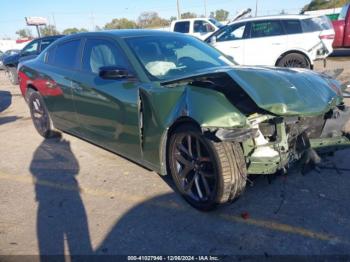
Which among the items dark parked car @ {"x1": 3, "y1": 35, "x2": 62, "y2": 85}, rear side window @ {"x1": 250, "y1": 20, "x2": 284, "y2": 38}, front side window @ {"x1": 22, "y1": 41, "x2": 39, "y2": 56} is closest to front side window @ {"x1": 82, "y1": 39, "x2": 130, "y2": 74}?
rear side window @ {"x1": 250, "y1": 20, "x2": 284, "y2": 38}

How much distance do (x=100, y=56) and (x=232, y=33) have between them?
7186 millimetres

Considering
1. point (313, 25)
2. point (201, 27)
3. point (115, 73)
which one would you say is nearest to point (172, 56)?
point (115, 73)

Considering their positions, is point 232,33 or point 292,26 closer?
point 292,26

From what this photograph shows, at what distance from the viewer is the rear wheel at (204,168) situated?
3.01 metres

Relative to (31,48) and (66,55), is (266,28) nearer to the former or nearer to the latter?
(66,55)

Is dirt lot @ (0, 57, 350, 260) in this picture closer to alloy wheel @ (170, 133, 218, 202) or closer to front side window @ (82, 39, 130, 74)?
alloy wheel @ (170, 133, 218, 202)

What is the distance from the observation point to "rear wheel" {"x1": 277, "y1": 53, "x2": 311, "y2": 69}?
970cm

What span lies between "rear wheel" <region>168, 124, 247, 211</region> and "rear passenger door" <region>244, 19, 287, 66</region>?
7.46m

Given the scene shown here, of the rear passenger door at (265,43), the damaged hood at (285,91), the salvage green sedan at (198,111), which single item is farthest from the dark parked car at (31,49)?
the damaged hood at (285,91)

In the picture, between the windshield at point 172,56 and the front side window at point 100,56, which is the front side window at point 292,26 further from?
the front side window at point 100,56

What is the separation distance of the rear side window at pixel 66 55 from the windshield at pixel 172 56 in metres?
1.10

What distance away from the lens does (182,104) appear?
10.3ft

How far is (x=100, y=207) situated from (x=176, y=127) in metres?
1.13

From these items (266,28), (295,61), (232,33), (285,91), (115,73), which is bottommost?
(295,61)
